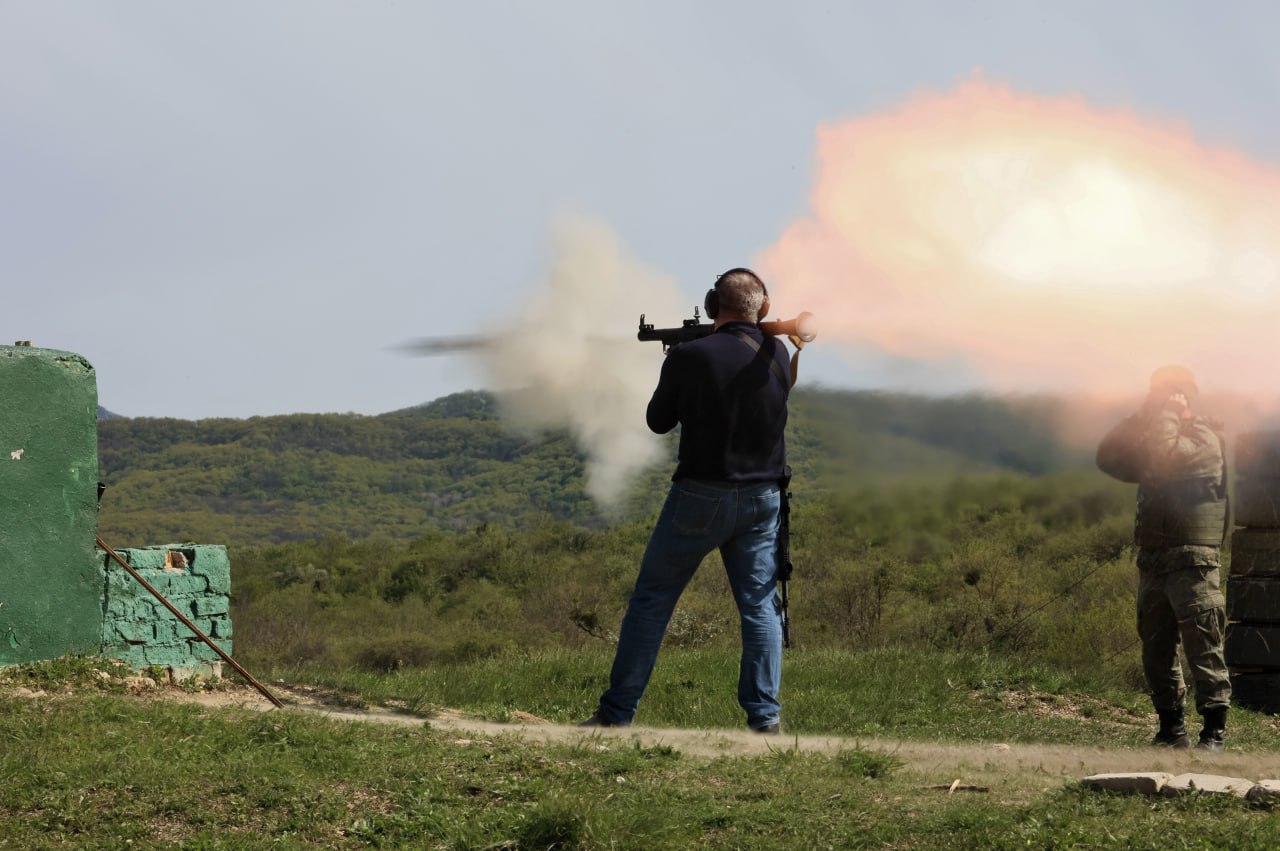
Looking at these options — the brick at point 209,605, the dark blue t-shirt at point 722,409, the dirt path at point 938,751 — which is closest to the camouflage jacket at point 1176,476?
the dirt path at point 938,751

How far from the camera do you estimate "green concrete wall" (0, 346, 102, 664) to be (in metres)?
8.45

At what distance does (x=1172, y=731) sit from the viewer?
8188 mm

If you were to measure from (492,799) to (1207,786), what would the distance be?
9.67 feet

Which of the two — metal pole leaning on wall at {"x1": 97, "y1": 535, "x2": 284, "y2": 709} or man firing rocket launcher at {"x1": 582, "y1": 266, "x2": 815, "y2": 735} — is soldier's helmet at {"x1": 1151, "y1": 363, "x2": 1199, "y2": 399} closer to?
man firing rocket launcher at {"x1": 582, "y1": 266, "x2": 815, "y2": 735}

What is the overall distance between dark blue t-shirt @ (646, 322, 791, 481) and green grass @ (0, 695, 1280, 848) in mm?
1485

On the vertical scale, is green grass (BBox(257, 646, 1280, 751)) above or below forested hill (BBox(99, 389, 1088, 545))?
below

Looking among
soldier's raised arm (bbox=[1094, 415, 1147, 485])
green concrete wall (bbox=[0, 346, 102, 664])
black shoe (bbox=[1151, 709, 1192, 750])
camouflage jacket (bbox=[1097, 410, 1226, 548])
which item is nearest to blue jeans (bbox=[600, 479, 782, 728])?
soldier's raised arm (bbox=[1094, 415, 1147, 485])

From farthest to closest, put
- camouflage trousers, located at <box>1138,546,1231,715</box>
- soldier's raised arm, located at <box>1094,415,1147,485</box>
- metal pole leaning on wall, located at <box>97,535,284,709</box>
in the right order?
metal pole leaning on wall, located at <box>97,535,284,709</box> → soldier's raised arm, located at <box>1094,415,1147,485</box> → camouflage trousers, located at <box>1138,546,1231,715</box>

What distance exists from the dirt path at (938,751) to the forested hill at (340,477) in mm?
21641

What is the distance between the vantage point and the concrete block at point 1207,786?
19.2 feet

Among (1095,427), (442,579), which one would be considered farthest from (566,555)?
(1095,427)

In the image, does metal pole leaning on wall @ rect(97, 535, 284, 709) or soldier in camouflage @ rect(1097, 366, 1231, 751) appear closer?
soldier in camouflage @ rect(1097, 366, 1231, 751)

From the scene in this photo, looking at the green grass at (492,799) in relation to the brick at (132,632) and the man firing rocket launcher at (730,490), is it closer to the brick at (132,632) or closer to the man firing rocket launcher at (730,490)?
the man firing rocket launcher at (730,490)

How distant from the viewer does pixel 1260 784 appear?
19.3ft
